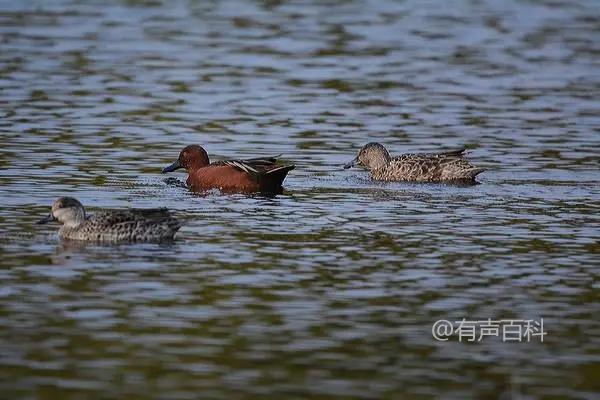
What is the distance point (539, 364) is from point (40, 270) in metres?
4.28

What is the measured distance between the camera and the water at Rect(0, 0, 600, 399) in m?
10.2

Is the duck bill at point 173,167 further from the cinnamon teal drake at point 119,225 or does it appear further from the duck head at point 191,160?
the cinnamon teal drake at point 119,225

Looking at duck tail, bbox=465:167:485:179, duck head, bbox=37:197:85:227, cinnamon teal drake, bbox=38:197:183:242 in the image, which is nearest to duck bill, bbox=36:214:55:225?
duck head, bbox=37:197:85:227

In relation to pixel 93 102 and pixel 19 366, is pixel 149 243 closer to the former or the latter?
pixel 19 366

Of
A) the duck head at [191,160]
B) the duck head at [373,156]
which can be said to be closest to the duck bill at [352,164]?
the duck head at [373,156]

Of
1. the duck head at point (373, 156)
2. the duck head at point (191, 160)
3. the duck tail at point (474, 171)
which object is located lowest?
the duck tail at point (474, 171)

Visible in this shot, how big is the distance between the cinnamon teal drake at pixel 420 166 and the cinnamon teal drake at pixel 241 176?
1.54 m

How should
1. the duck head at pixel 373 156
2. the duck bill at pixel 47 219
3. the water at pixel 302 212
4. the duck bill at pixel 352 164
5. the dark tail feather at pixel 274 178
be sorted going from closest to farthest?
the water at pixel 302 212 → the duck bill at pixel 47 219 → the dark tail feather at pixel 274 178 → the duck head at pixel 373 156 → the duck bill at pixel 352 164

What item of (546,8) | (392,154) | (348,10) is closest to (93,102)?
(392,154)

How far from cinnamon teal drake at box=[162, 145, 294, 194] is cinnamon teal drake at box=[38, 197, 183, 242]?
12.0 ft

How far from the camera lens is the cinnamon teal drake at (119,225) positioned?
1380 cm

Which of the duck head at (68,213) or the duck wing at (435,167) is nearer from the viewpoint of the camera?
the duck head at (68,213)

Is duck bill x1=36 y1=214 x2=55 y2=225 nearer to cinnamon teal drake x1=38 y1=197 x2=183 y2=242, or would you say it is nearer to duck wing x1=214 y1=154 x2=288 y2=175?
cinnamon teal drake x1=38 y1=197 x2=183 y2=242

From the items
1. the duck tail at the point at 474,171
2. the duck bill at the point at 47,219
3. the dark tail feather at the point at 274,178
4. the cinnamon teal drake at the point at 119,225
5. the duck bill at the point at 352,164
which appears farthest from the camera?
the duck bill at the point at 352,164
